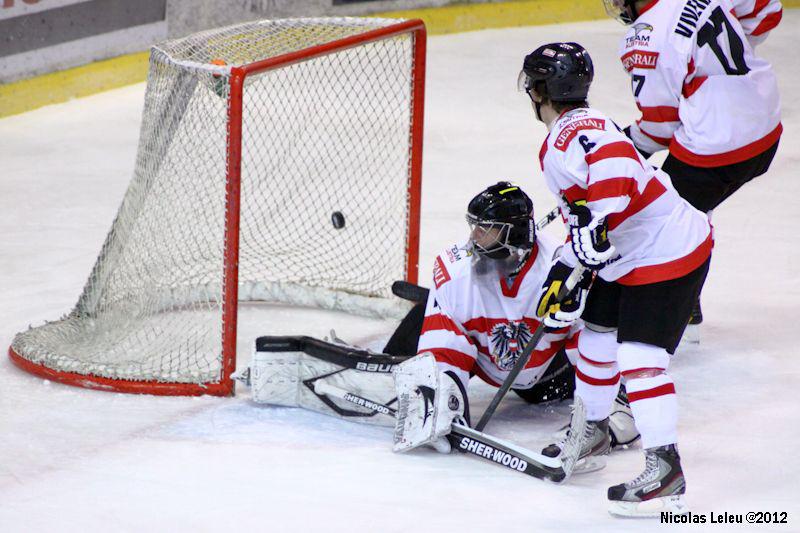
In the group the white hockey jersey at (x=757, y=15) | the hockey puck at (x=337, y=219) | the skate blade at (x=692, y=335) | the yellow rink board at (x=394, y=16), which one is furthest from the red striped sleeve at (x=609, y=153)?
the yellow rink board at (x=394, y=16)

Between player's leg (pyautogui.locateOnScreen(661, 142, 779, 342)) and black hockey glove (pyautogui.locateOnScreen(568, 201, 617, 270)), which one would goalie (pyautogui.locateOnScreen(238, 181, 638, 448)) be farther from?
player's leg (pyautogui.locateOnScreen(661, 142, 779, 342))

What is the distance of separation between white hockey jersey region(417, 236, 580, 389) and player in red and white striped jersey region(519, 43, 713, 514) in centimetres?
24

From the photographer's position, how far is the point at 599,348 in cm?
279

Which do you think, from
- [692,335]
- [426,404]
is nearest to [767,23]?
[692,335]

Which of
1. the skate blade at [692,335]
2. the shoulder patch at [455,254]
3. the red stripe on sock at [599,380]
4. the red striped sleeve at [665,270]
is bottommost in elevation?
the skate blade at [692,335]

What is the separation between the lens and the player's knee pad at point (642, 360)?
2.62 metres

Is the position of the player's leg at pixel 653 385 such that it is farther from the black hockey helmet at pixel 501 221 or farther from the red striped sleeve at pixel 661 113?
the red striped sleeve at pixel 661 113

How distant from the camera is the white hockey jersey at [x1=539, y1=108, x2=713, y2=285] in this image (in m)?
2.59

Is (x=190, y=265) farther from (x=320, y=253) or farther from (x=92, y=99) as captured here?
(x=92, y=99)

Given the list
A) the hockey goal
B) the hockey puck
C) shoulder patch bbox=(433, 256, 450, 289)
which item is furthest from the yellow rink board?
shoulder patch bbox=(433, 256, 450, 289)

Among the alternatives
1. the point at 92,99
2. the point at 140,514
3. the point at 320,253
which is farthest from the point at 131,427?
the point at 92,99

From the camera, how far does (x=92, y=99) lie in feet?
21.6

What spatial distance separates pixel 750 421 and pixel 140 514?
153 centimetres

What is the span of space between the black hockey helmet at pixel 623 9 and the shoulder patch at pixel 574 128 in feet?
2.81
